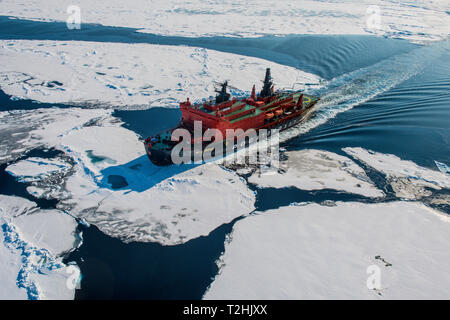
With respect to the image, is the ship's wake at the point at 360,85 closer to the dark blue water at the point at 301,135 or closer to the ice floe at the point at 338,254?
the dark blue water at the point at 301,135

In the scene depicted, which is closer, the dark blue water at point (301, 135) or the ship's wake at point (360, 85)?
the dark blue water at point (301, 135)

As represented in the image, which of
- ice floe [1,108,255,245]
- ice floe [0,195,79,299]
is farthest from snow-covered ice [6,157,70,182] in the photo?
ice floe [0,195,79,299]

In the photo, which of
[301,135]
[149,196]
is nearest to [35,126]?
[149,196]

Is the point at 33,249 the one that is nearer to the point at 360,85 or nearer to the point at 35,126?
the point at 35,126

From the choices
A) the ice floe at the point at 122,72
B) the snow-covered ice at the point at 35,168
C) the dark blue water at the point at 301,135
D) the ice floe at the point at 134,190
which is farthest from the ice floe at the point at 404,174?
the snow-covered ice at the point at 35,168

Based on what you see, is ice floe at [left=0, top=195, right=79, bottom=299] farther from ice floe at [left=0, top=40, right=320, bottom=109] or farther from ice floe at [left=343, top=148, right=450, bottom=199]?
ice floe at [left=343, top=148, right=450, bottom=199]

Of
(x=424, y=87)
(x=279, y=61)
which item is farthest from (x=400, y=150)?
(x=279, y=61)

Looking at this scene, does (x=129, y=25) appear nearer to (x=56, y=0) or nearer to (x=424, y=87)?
(x=56, y=0)
